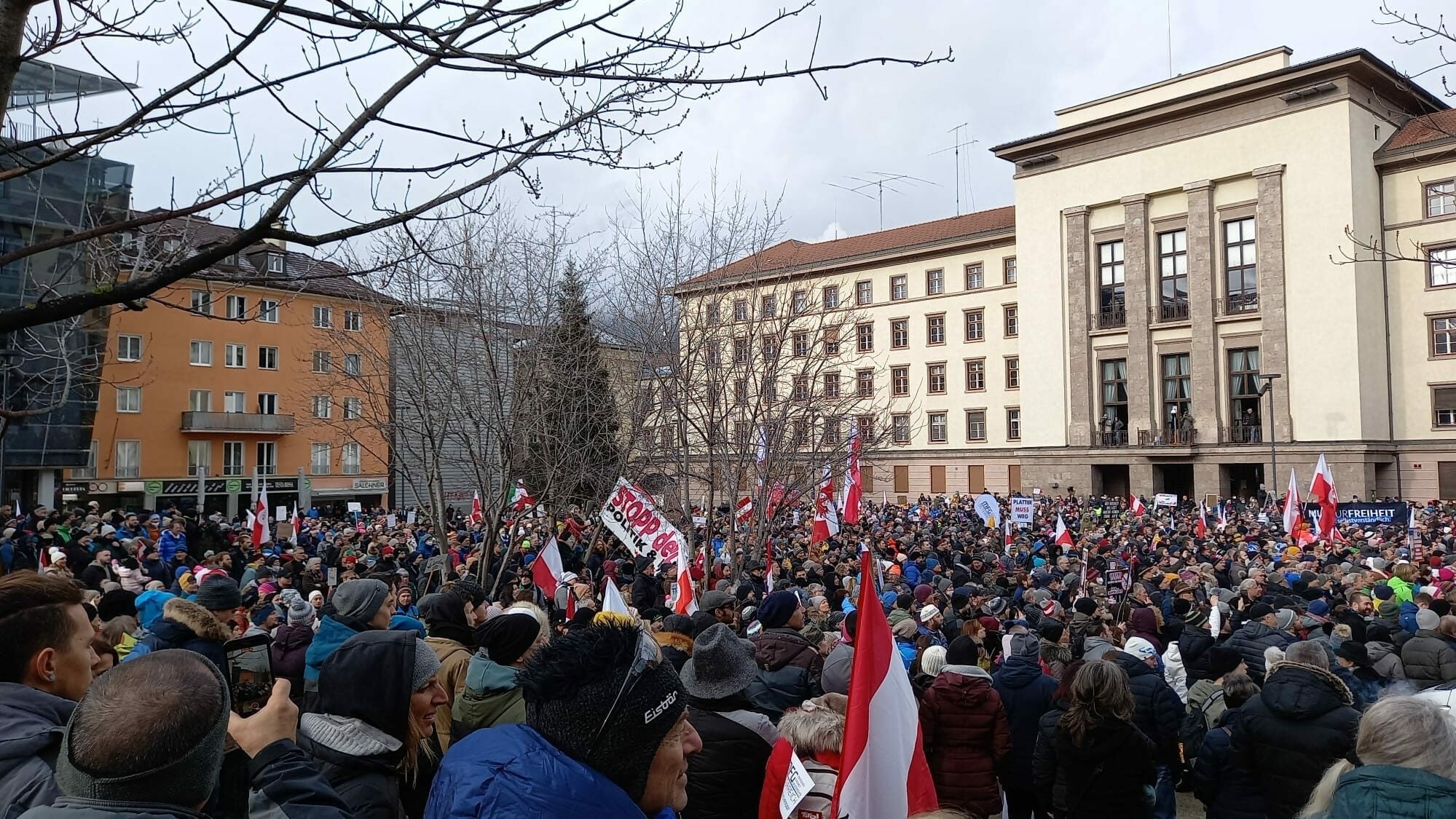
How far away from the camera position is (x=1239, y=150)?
141 feet

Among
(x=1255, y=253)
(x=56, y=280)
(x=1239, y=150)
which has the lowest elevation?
(x=56, y=280)

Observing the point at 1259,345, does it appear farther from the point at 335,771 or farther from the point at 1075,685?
the point at 335,771

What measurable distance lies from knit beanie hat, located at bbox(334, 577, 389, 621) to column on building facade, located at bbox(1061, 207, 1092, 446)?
46.2m

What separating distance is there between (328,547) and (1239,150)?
132 ft

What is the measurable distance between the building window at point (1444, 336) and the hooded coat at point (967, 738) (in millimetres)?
43658

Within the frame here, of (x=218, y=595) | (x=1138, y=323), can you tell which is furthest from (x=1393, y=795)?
(x=1138, y=323)

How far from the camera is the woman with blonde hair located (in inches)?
114

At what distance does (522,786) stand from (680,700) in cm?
42

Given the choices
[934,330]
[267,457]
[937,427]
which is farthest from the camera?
[934,330]

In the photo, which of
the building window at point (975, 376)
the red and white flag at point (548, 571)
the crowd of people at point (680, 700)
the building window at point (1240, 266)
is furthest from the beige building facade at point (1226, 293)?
the crowd of people at point (680, 700)

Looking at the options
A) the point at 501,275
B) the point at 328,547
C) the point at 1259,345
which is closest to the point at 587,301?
the point at 501,275

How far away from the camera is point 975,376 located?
55.1 m

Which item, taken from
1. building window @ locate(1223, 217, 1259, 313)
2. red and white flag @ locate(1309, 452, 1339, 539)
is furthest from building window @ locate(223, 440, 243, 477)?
building window @ locate(1223, 217, 1259, 313)

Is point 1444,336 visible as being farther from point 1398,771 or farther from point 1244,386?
point 1398,771
